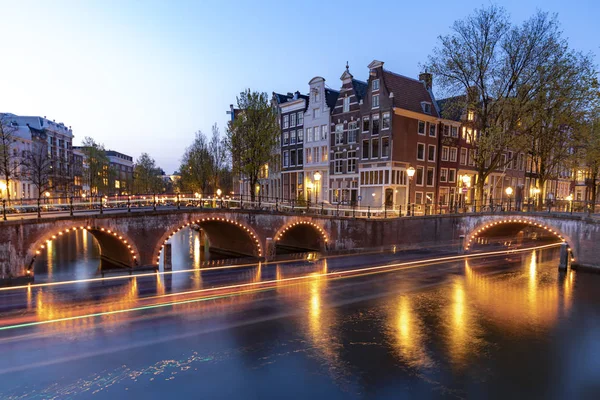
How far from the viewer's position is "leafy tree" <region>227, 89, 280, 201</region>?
3928 centimetres

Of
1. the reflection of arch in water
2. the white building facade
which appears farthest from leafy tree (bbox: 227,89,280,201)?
the reflection of arch in water

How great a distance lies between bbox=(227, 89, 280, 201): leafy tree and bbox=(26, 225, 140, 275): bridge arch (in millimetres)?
16167

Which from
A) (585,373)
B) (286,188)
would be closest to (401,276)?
(585,373)

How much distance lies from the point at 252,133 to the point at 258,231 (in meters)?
15.4

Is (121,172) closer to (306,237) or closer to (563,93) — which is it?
(306,237)

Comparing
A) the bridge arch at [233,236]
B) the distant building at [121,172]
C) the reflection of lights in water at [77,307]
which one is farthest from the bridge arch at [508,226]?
the distant building at [121,172]

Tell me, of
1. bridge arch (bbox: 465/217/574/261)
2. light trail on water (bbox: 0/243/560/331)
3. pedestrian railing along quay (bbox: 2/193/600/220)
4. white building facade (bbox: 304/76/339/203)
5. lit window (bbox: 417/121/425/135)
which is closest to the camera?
light trail on water (bbox: 0/243/560/331)

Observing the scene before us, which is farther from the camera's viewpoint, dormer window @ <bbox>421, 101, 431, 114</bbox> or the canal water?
dormer window @ <bbox>421, 101, 431, 114</bbox>

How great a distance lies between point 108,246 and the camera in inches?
1071

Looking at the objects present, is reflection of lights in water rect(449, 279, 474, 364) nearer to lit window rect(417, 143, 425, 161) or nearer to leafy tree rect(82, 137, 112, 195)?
lit window rect(417, 143, 425, 161)

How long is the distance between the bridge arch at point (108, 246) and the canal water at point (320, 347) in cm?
421

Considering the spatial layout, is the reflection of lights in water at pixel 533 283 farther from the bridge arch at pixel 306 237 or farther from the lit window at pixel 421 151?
the lit window at pixel 421 151

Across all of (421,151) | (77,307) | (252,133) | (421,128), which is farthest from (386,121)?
(77,307)

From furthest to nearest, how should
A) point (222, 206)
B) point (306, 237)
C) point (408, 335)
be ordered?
point (306, 237)
point (222, 206)
point (408, 335)
